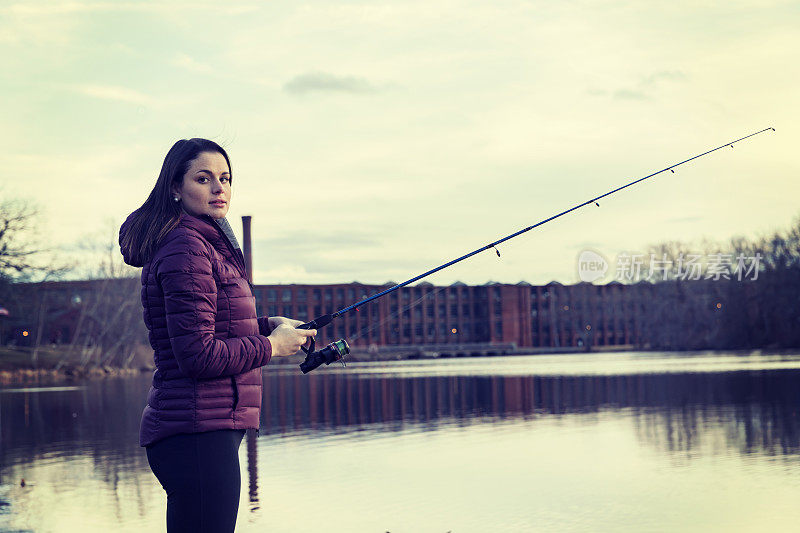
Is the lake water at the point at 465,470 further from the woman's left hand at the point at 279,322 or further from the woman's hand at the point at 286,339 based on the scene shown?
the woman's hand at the point at 286,339

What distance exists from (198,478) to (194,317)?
0.58 meters

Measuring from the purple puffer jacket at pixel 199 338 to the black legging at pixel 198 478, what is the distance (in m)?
0.04

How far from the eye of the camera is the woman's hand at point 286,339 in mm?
3561

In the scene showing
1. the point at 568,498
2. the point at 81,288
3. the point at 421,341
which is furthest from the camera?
the point at 421,341

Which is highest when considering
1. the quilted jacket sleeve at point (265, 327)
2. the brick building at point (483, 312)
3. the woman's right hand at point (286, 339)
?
the brick building at point (483, 312)

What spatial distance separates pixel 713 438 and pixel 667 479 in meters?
5.37

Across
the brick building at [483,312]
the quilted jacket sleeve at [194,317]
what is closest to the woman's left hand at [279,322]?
the quilted jacket sleeve at [194,317]

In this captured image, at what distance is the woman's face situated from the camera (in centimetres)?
361

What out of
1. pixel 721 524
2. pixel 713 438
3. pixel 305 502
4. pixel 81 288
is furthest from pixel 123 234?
pixel 81 288

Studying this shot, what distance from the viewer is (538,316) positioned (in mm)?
167625

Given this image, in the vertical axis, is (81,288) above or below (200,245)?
above

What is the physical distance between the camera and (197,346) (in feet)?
10.8

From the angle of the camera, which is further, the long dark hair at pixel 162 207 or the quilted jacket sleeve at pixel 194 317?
the long dark hair at pixel 162 207

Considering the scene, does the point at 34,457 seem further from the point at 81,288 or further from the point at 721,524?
the point at 81,288
